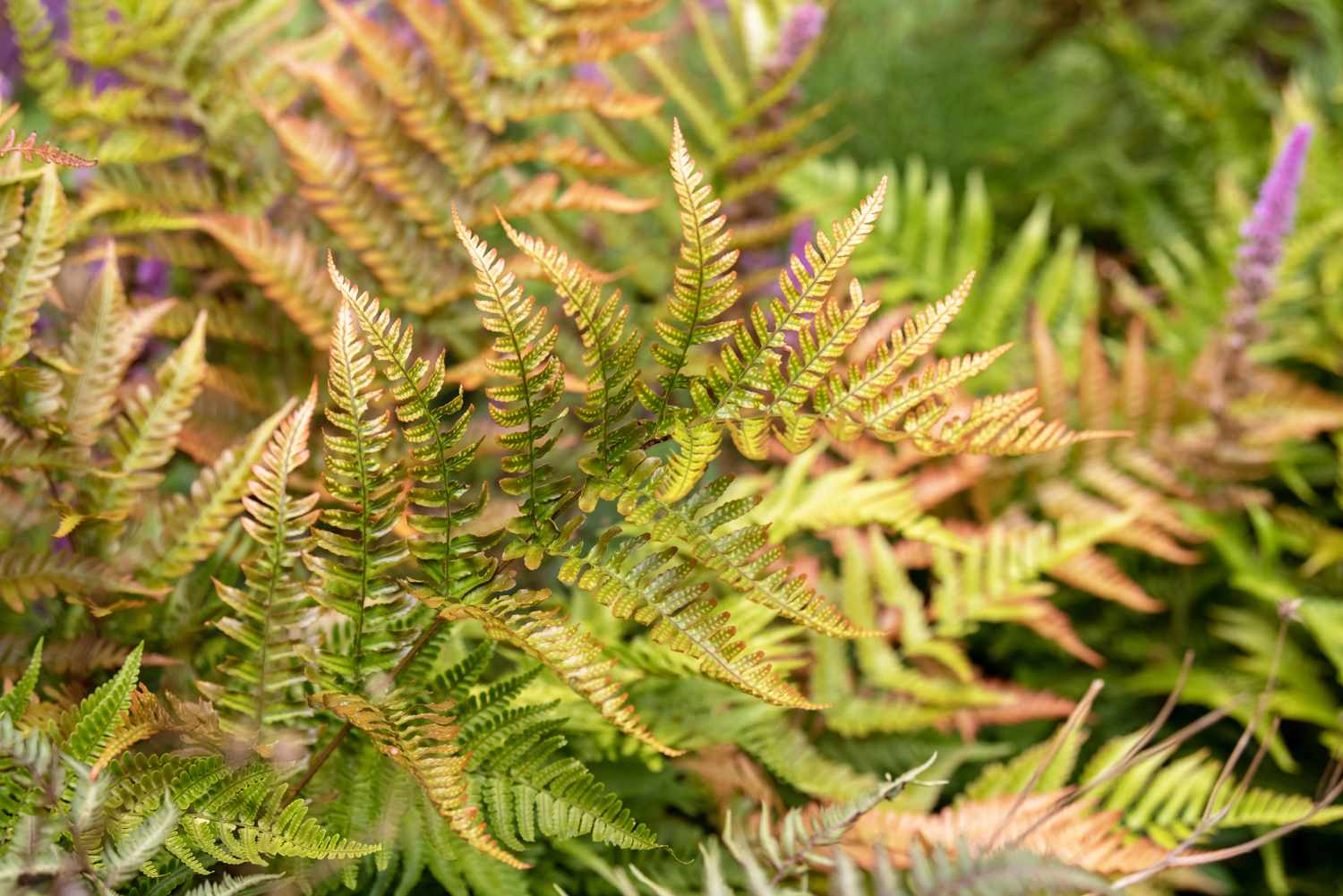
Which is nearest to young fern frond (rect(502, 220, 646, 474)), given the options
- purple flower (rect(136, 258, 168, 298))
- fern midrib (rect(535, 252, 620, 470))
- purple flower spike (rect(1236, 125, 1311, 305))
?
fern midrib (rect(535, 252, 620, 470))

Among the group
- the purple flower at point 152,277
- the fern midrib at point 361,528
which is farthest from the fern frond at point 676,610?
the purple flower at point 152,277

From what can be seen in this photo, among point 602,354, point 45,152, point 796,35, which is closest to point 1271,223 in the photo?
point 796,35

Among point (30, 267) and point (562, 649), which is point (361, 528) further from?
point (30, 267)

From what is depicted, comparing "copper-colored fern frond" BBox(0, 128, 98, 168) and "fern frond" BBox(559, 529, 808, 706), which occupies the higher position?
"copper-colored fern frond" BBox(0, 128, 98, 168)

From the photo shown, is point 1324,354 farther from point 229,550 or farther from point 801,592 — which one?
point 229,550

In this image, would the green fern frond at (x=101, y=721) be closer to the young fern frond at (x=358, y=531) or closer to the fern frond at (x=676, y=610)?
the young fern frond at (x=358, y=531)

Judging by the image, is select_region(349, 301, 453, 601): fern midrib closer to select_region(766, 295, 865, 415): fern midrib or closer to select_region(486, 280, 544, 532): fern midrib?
select_region(486, 280, 544, 532): fern midrib

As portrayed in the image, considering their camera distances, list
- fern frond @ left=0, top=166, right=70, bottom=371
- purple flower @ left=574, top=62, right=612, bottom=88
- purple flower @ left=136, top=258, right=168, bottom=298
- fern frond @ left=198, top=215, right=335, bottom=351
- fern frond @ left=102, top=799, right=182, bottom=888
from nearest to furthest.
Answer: fern frond @ left=102, top=799, right=182, bottom=888 < fern frond @ left=0, top=166, right=70, bottom=371 < fern frond @ left=198, top=215, right=335, bottom=351 < purple flower @ left=136, top=258, right=168, bottom=298 < purple flower @ left=574, top=62, right=612, bottom=88
